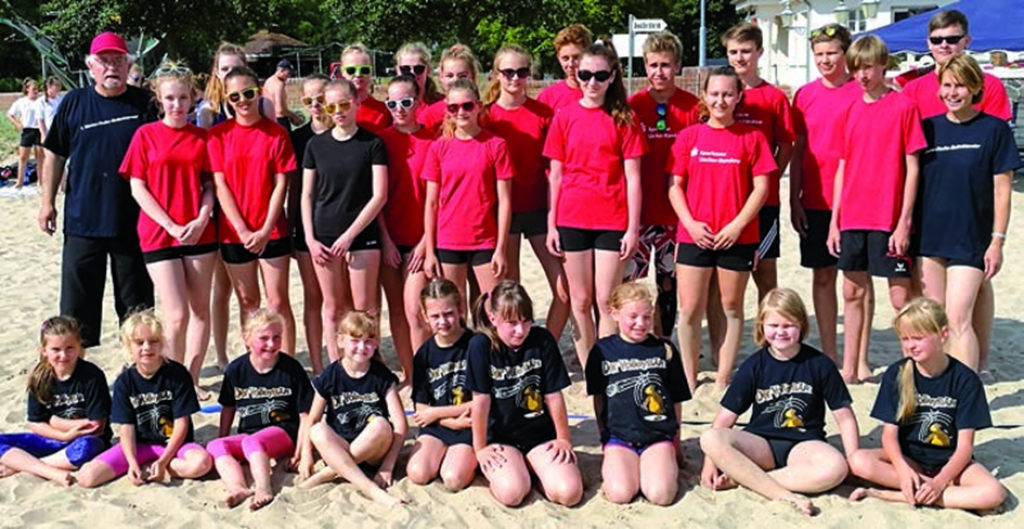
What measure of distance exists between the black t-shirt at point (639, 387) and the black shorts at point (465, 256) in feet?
3.31

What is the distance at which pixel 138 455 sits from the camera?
15.2ft

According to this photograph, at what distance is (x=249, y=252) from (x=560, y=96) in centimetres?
202

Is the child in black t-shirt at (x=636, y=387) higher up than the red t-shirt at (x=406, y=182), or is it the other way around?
the red t-shirt at (x=406, y=182)

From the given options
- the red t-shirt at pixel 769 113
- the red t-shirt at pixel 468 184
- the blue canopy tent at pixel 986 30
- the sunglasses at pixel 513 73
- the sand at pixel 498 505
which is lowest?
the sand at pixel 498 505

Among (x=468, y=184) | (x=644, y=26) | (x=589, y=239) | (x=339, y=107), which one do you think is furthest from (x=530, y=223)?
(x=644, y=26)

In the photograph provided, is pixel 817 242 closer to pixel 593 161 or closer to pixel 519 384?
pixel 593 161

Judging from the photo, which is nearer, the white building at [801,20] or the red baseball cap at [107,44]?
the red baseball cap at [107,44]

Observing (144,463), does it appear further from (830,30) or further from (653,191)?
(830,30)

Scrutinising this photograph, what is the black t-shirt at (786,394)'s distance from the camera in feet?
14.4

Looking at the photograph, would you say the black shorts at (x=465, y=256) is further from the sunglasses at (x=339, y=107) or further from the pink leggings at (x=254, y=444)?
the pink leggings at (x=254, y=444)

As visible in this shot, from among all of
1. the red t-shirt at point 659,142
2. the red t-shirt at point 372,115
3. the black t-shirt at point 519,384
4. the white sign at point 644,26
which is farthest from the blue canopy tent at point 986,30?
the black t-shirt at point 519,384

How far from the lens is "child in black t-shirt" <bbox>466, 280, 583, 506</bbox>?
4473 mm

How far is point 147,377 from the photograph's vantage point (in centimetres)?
465

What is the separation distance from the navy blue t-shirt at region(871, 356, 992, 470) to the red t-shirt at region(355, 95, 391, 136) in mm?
3181
